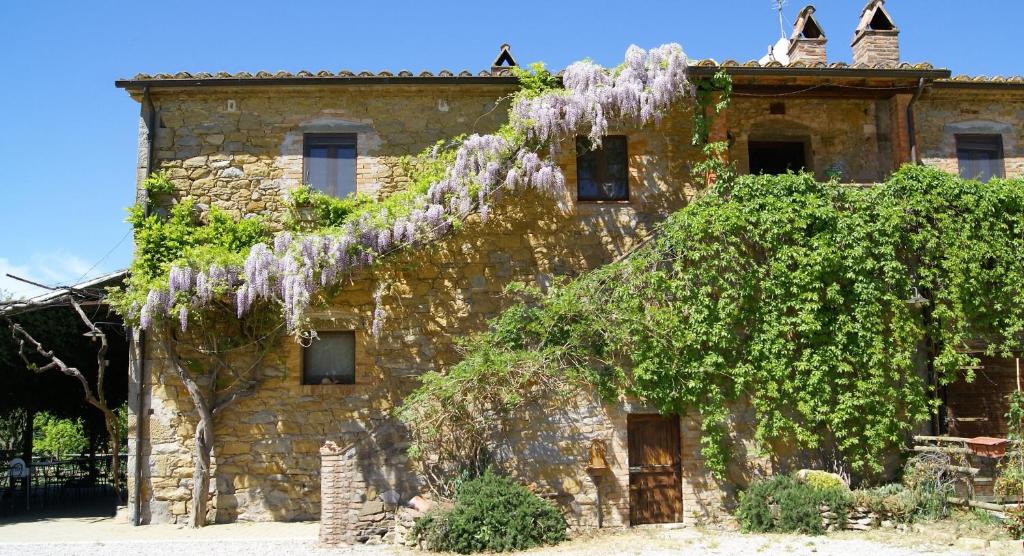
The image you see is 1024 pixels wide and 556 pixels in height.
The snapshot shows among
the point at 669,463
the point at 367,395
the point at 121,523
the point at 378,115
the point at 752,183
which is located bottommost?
the point at 121,523

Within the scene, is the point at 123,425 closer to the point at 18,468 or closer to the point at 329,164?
the point at 18,468

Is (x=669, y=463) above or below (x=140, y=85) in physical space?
below

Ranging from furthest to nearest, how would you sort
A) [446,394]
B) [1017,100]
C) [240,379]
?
[1017,100], [240,379], [446,394]

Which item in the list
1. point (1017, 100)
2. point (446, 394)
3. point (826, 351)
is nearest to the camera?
point (446, 394)

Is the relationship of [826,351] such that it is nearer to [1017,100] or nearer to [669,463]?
[669,463]

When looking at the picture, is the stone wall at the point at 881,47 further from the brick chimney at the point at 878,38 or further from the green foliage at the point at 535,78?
the green foliage at the point at 535,78

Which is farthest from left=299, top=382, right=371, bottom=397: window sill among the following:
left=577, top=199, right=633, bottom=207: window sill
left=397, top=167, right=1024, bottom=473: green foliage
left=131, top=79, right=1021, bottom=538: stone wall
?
left=577, top=199, right=633, bottom=207: window sill

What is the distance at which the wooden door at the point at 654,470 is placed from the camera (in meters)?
8.76

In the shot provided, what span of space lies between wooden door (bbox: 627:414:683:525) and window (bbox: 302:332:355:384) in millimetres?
3489

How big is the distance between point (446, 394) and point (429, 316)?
1738mm

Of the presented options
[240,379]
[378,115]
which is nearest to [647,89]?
[378,115]

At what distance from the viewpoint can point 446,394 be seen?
8.25m

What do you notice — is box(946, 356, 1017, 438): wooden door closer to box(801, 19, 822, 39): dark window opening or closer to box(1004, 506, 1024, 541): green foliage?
box(1004, 506, 1024, 541): green foliage

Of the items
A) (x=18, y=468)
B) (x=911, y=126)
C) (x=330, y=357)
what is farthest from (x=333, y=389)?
(x=911, y=126)
